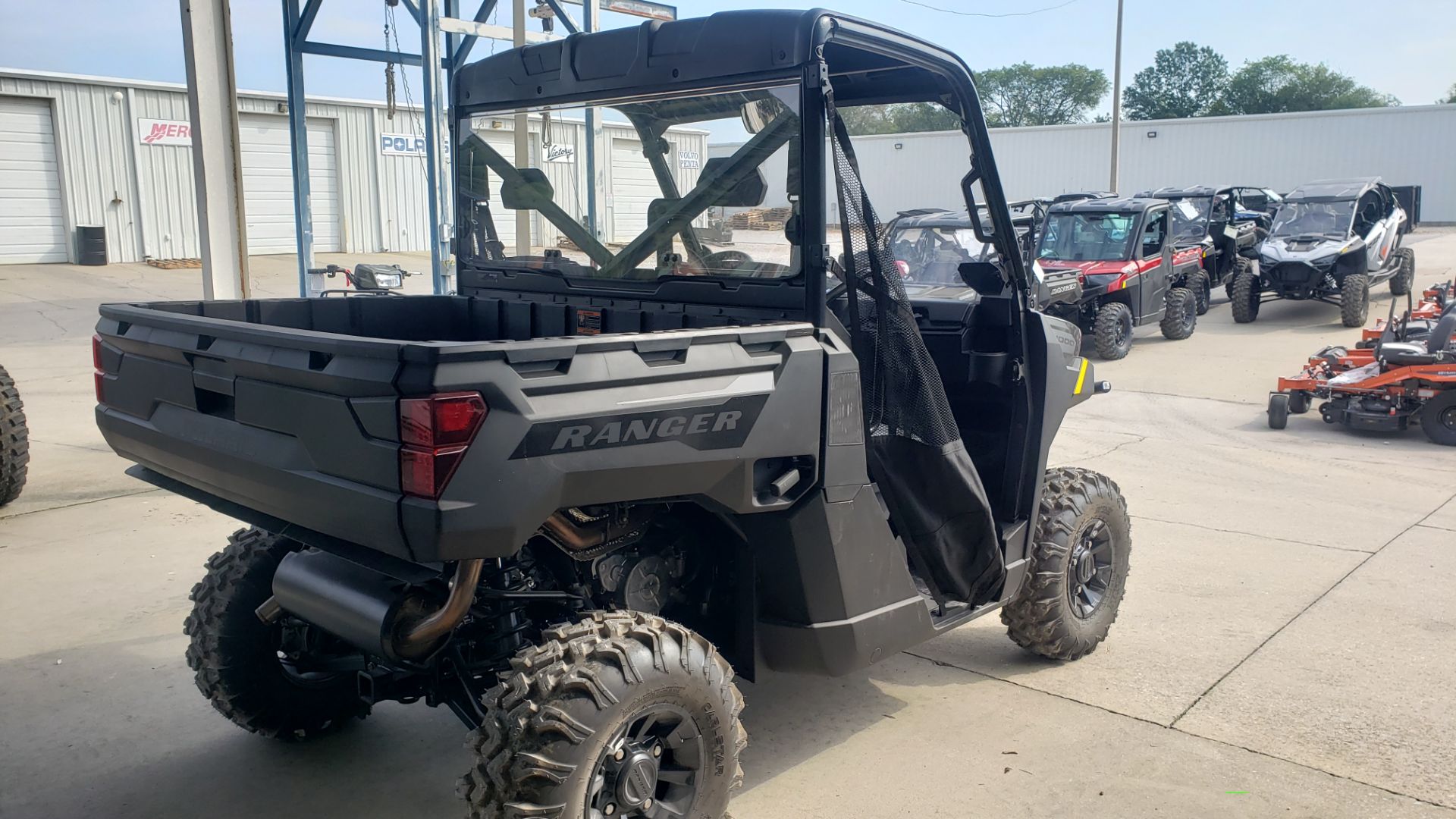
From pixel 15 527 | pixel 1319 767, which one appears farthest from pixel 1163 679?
pixel 15 527

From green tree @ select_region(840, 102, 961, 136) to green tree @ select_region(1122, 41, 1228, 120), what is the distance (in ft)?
272

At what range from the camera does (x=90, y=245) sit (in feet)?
78.3

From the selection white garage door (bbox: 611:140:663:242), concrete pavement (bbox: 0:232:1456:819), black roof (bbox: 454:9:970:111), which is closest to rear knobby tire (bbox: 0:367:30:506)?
concrete pavement (bbox: 0:232:1456:819)

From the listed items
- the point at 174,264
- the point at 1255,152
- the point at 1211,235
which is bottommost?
the point at 174,264

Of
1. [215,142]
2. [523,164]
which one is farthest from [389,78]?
[523,164]

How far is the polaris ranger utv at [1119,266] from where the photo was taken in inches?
561

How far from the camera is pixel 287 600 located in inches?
128

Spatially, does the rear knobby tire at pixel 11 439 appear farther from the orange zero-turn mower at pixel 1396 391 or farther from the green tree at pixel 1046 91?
the green tree at pixel 1046 91

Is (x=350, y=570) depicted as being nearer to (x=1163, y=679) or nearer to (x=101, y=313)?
(x=101, y=313)

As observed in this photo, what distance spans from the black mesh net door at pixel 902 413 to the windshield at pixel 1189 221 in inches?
582

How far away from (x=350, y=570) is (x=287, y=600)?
0.26 m

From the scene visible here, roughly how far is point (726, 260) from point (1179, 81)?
90.7 meters

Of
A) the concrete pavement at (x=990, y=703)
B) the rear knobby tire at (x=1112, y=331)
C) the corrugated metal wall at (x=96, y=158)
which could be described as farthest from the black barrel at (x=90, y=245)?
the rear knobby tire at (x=1112, y=331)

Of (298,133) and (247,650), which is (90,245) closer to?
(298,133)
